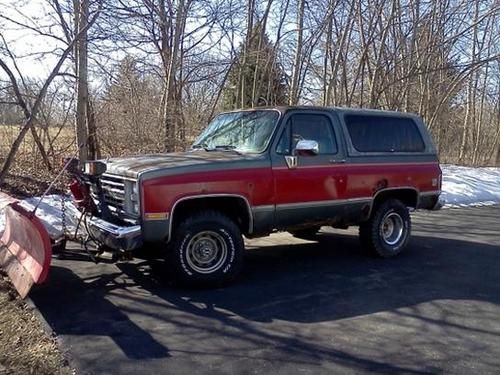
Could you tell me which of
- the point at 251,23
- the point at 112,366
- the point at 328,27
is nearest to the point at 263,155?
the point at 112,366

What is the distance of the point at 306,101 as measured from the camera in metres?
22.4

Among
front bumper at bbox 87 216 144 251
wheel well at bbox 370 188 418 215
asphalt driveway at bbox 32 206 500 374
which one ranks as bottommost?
asphalt driveway at bbox 32 206 500 374

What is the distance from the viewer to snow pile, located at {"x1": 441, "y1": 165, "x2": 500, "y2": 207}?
13680 millimetres

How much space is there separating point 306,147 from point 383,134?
1992 mm

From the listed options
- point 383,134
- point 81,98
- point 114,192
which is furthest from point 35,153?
point 383,134

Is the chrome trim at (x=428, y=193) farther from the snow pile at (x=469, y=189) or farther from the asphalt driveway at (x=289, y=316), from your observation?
the snow pile at (x=469, y=189)

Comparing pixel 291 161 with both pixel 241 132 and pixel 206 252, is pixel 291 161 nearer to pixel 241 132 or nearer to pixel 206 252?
pixel 241 132

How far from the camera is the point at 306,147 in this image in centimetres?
577

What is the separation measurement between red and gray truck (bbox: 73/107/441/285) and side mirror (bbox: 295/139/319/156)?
0.5 inches

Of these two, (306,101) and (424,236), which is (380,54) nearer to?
(306,101)

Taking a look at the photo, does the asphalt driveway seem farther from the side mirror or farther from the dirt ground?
the side mirror

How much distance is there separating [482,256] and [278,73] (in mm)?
13600

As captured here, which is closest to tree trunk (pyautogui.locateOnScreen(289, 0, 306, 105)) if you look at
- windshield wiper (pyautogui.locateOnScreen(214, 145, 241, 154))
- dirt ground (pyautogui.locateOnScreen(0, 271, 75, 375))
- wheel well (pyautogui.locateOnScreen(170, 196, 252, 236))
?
windshield wiper (pyautogui.locateOnScreen(214, 145, 241, 154))

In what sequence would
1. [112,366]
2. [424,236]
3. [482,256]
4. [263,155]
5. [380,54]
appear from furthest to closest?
[380,54]
[424,236]
[482,256]
[263,155]
[112,366]
